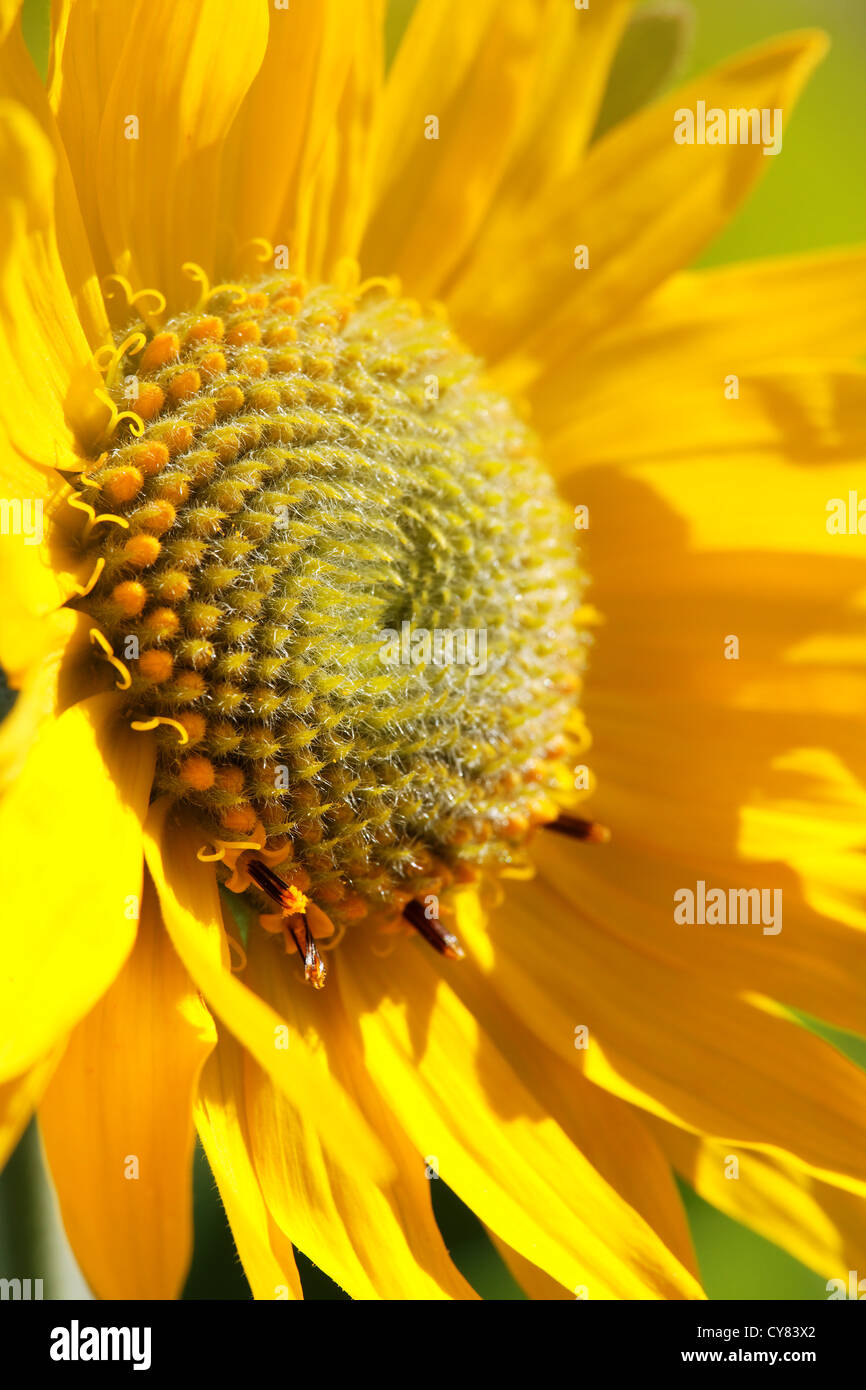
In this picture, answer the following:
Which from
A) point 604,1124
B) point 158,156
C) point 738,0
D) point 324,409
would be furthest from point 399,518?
point 738,0

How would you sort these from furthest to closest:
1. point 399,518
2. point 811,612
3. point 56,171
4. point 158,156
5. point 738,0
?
point 738,0, point 811,612, point 399,518, point 158,156, point 56,171

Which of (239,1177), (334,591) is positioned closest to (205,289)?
(334,591)

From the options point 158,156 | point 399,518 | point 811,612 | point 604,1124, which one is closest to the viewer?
point 158,156

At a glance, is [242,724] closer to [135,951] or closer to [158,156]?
[135,951]

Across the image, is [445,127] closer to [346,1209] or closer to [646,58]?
[646,58]

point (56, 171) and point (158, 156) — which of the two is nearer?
point (56, 171)

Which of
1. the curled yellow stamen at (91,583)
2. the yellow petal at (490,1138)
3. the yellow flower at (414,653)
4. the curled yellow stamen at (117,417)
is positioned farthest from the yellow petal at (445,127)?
the yellow petal at (490,1138)
